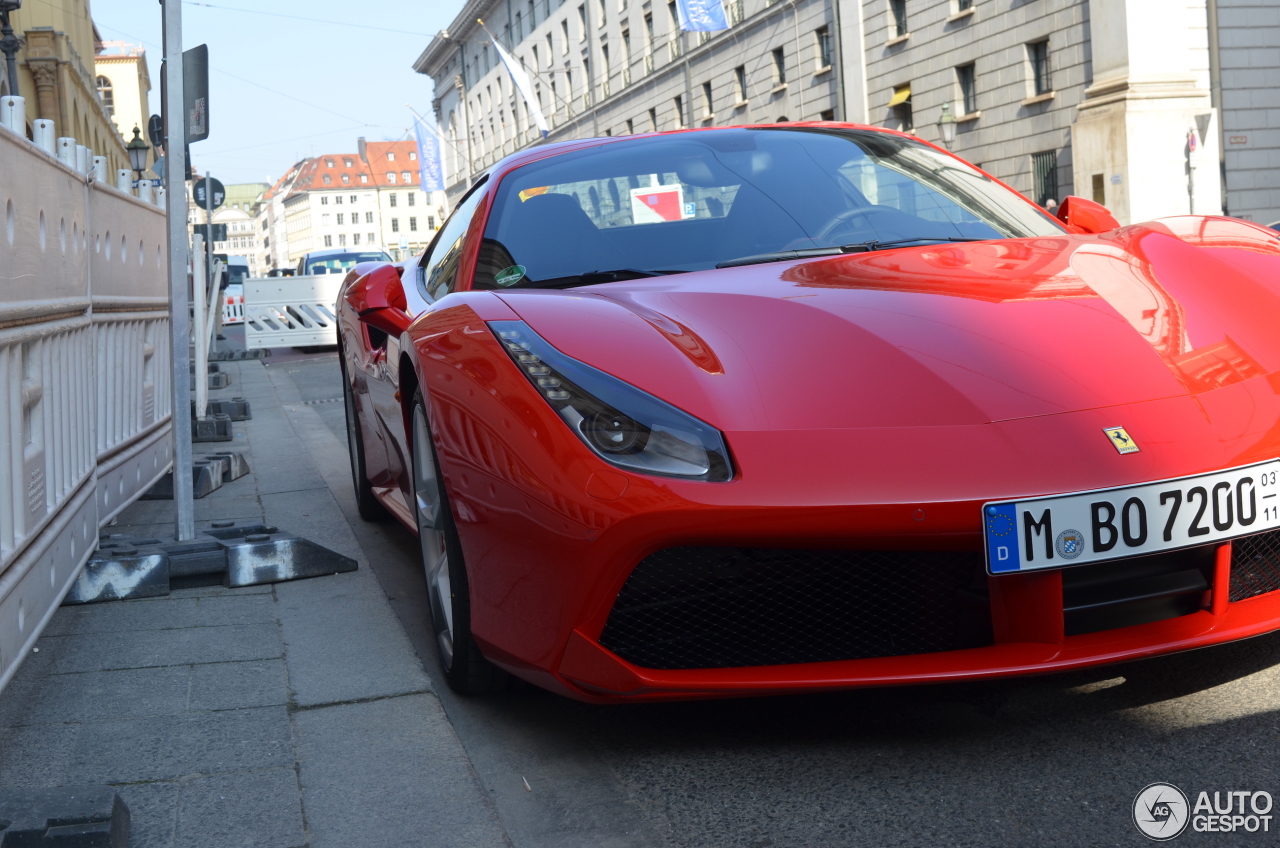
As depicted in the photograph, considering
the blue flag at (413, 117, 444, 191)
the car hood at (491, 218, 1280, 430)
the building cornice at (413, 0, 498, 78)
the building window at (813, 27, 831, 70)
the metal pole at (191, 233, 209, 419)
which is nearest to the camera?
the car hood at (491, 218, 1280, 430)

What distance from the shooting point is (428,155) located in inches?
1694

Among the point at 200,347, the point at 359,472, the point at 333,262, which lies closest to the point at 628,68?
the point at 333,262

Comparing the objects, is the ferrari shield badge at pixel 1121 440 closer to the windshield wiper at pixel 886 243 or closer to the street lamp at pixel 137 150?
the windshield wiper at pixel 886 243

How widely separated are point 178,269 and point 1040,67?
23933mm

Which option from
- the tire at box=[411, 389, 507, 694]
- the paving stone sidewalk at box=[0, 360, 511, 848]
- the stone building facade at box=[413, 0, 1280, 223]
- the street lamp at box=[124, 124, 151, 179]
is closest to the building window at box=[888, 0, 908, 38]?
the stone building facade at box=[413, 0, 1280, 223]

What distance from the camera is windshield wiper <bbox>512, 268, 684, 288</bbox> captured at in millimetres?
3059

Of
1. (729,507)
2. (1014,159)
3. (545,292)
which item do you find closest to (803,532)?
(729,507)

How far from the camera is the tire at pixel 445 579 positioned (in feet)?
9.05

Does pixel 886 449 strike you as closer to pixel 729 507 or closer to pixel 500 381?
pixel 729 507

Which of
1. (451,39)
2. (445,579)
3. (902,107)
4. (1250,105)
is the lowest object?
(445,579)

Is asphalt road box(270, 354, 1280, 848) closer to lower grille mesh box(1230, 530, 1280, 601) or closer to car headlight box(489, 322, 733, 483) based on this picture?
lower grille mesh box(1230, 530, 1280, 601)

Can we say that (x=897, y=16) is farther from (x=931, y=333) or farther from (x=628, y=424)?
(x=628, y=424)

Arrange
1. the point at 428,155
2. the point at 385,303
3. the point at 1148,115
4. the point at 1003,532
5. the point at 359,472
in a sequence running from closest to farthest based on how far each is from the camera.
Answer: the point at 1003,532, the point at 385,303, the point at 359,472, the point at 1148,115, the point at 428,155

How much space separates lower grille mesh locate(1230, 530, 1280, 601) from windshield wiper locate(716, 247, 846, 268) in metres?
1.19
